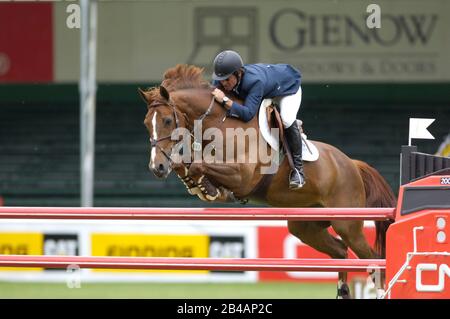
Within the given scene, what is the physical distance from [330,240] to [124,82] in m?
10.0

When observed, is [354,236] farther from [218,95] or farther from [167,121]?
[167,121]

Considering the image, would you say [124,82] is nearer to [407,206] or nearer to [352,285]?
[352,285]

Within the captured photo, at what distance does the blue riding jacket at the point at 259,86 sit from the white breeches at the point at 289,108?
0.14ft

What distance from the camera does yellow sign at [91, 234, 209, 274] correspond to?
11898 mm

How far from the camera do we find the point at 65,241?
1233cm

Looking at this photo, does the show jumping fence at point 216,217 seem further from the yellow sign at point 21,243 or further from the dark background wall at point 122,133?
the dark background wall at point 122,133

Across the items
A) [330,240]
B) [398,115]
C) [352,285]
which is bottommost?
[352,285]

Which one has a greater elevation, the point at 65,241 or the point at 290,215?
the point at 290,215

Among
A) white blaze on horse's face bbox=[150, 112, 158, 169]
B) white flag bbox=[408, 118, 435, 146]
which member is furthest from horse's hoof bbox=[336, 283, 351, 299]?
white blaze on horse's face bbox=[150, 112, 158, 169]

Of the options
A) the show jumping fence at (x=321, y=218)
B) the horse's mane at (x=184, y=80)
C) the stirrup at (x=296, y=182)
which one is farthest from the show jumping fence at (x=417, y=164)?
the horse's mane at (x=184, y=80)

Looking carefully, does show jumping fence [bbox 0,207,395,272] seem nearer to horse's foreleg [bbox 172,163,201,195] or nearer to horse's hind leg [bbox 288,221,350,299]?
horse's foreleg [bbox 172,163,201,195]

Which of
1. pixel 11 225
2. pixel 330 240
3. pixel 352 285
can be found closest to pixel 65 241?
pixel 11 225
